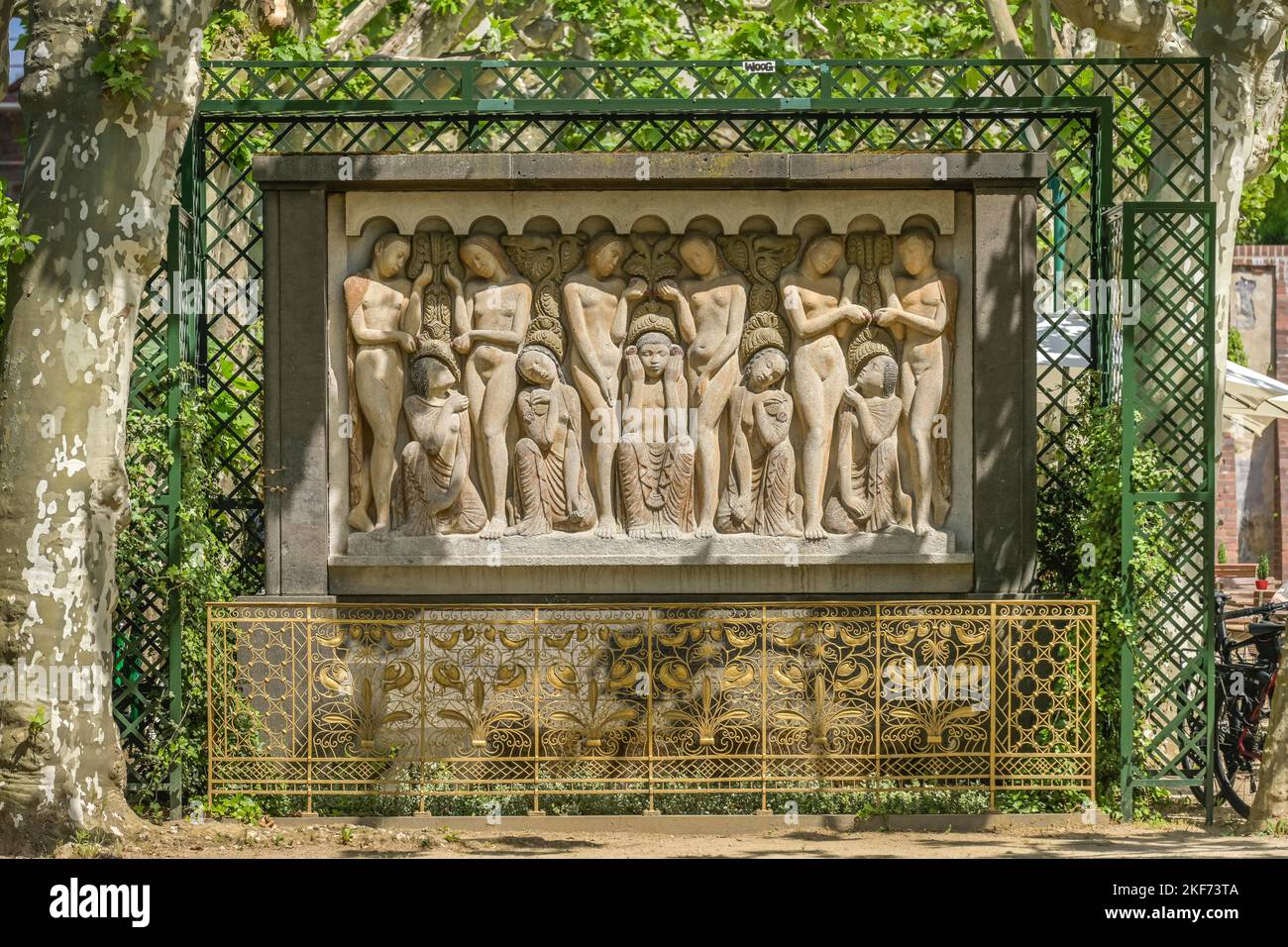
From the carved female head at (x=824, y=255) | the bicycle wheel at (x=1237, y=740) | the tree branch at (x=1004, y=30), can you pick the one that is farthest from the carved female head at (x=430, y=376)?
the tree branch at (x=1004, y=30)

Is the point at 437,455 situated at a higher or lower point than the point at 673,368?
lower

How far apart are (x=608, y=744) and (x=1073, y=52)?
9.47 m

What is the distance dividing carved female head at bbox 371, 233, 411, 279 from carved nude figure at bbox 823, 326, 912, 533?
2814mm

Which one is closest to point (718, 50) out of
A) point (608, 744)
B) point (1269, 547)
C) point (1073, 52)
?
point (1073, 52)

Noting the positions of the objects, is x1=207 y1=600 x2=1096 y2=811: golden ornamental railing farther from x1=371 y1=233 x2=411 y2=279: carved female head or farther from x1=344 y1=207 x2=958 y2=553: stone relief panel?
x1=371 y1=233 x2=411 y2=279: carved female head

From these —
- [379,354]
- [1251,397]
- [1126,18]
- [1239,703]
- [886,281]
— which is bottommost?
[1239,703]

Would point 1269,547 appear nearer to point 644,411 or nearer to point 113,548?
point 644,411

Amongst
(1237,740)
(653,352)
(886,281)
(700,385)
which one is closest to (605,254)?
(653,352)

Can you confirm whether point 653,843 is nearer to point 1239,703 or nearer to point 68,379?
point 1239,703

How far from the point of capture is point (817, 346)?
10633 mm

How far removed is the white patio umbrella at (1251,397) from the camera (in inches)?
695

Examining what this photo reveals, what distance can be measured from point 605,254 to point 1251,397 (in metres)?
9.54

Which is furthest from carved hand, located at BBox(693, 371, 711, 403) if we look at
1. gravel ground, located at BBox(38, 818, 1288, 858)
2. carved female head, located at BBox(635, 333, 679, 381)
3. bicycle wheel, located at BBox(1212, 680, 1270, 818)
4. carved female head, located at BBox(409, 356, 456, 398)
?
bicycle wheel, located at BBox(1212, 680, 1270, 818)

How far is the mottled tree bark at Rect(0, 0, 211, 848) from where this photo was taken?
885 centimetres
